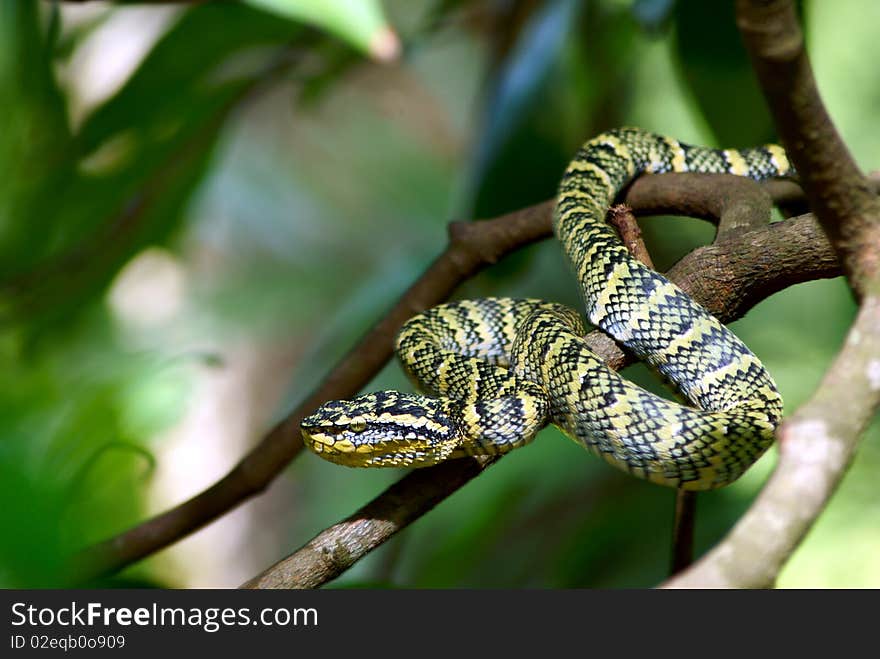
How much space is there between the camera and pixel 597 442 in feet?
4.98

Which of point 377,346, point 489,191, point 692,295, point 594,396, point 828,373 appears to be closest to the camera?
point 828,373

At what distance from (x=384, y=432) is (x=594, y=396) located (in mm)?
375

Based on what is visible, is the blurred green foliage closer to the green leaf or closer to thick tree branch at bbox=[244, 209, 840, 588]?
thick tree branch at bbox=[244, 209, 840, 588]

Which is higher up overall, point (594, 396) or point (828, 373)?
point (828, 373)

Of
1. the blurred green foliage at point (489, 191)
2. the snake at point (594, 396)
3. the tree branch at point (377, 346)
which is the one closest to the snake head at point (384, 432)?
the snake at point (594, 396)

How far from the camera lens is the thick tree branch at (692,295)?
1320 millimetres

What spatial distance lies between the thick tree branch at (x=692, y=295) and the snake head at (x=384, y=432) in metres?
0.05

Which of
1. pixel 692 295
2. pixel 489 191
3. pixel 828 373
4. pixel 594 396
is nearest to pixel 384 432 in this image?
pixel 594 396

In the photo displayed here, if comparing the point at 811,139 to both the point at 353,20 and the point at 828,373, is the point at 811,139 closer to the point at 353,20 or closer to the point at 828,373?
the point at 828,373

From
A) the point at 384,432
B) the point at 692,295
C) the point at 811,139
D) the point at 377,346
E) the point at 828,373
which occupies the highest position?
the point at 811,139

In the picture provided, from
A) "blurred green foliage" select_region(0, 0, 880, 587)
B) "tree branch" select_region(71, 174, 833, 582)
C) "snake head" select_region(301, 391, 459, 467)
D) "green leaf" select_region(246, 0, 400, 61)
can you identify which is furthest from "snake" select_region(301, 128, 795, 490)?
"green leaf" select_region(246, 0, 400, 61)

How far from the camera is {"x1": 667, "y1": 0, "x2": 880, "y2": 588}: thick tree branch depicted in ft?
2.61

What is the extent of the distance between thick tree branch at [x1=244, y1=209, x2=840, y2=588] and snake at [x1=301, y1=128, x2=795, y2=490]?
0.15 feet

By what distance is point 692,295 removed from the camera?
1.64m
